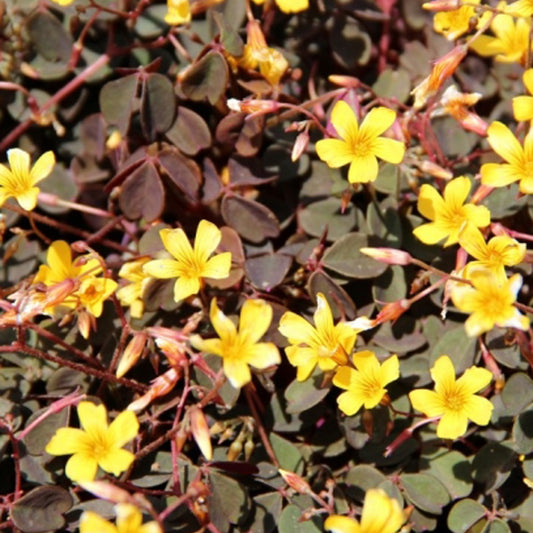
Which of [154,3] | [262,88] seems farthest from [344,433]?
[154,3]

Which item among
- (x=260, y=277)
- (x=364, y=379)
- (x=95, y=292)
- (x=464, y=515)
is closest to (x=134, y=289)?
(x=95, y=292)

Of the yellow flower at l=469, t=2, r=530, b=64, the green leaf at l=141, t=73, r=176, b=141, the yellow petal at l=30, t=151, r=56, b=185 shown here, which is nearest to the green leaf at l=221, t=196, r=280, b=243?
the green leaf at l=141, t=73, r=176, b=141

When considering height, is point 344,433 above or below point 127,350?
below

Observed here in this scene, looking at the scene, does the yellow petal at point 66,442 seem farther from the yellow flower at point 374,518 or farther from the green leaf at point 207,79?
the green leaf at point 207,79

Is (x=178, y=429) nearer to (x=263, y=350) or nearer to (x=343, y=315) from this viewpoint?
(x=263, y=350)

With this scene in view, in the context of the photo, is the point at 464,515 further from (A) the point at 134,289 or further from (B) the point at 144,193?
(B) the point at 144,193

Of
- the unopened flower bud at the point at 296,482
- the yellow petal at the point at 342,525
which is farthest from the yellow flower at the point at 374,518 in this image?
the unopened flower bud at the point at 296,482
